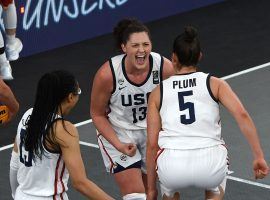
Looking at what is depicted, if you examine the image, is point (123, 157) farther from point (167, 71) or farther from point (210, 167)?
point (210, 167)

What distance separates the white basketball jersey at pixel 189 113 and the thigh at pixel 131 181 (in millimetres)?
982

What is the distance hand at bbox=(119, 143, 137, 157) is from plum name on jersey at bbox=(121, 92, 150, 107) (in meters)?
0.37

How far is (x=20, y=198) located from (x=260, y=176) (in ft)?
5.70

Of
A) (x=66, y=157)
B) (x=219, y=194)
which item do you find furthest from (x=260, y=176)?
(x=66, y=157)

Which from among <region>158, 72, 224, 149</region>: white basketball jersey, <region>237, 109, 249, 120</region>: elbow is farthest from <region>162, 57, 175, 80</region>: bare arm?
<region>237, 109, 249, 120</region>: elbow

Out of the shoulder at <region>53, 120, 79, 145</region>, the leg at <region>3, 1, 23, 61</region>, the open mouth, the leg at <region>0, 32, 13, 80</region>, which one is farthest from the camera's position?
the leg at <region>3, 1, 23, 61</region>

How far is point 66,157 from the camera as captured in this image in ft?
21.9

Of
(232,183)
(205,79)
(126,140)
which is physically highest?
(205,79)

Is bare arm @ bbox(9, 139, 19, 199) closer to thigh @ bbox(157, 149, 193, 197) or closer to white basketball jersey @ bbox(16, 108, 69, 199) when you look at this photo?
white basketball jersey @ bbox(16, 108, 69, 199)

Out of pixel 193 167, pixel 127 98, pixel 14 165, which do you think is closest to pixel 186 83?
pixel 193 167

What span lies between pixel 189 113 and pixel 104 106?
4.02ft

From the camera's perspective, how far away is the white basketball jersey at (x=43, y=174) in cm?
683

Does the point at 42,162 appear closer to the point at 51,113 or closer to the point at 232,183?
the point at 51,113

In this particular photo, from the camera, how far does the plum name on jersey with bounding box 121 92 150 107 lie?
8.22 meters
